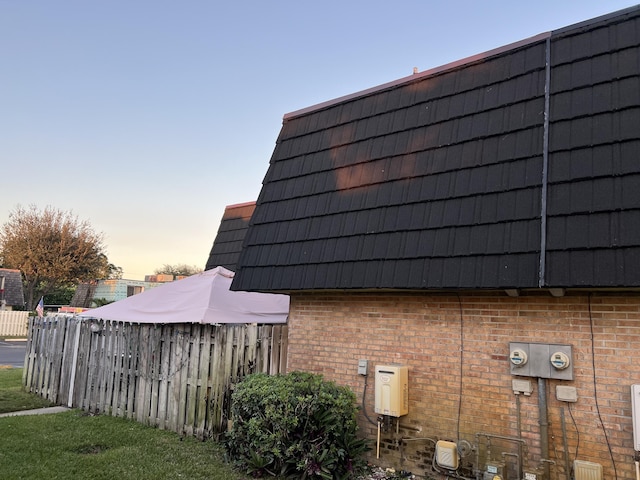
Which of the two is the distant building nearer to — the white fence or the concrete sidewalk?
the white fence

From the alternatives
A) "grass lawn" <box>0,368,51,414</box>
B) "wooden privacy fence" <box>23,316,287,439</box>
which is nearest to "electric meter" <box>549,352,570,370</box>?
"wooden privacy fence" <box>23,316,287,439</box>

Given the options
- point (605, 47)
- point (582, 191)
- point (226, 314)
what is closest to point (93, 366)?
point (226, 314)

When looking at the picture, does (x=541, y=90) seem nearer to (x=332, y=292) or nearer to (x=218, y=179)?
(x=332, y=292)

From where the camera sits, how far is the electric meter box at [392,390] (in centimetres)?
495

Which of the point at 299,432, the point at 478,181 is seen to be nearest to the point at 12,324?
the point at 299,432

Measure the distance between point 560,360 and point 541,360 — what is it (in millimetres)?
185

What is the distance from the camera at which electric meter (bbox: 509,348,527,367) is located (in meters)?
4.33

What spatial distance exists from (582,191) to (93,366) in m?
8.53

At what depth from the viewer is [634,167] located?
12.6 feet

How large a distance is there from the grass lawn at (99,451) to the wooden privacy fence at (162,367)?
0.31 metres

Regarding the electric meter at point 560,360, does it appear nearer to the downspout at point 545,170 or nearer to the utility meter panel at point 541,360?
the utility meter panel at point 541,360

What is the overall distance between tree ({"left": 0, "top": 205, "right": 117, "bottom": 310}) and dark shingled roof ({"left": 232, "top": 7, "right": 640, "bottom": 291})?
36.7 m

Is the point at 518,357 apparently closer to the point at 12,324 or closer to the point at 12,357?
the point at 12,357

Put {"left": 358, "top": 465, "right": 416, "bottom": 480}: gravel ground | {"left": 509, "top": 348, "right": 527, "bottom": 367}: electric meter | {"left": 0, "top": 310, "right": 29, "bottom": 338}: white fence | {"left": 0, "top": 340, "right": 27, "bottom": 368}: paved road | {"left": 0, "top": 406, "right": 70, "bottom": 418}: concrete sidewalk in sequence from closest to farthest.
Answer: {"left": 509, "top": 348, "right": 527, "bottom": 367}: electric meter → {"left": 358, "top": 465, "right": 416, "bottom": 480}: gravel ground → {"left": 0, "top": 406, "right": 70, "bottom": 418}: concrete sidewalk → {"left": 0, "top": 340, "right": 27, "bottom": 368}: paved road → {"left": 0, "top": 310, "right": 29, "bottom": 338}: white fence
